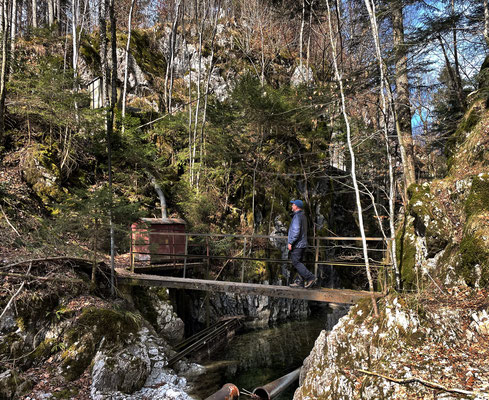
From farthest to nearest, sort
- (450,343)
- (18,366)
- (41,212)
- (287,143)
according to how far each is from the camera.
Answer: (287,143) < (41,212) < (18,366) < (450,343)

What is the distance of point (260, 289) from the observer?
6.97m

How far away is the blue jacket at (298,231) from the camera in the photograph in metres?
6.32

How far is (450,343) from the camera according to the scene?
4199mm

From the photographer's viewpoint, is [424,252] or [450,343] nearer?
[450,343]

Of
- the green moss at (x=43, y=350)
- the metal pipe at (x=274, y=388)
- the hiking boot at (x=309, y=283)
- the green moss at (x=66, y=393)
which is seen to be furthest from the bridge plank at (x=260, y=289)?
the green moss at (x=66, y=393)

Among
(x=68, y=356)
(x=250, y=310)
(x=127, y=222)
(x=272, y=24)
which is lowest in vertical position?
(x=250, y=310)

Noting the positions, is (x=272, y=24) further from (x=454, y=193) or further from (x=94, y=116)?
(x=454, y=193)

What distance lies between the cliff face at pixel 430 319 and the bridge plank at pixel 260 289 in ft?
1.79

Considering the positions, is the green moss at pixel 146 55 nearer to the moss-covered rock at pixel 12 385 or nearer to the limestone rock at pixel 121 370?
the limestone rock at pixel 121 370

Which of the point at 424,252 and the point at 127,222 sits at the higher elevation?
the point at 127,222

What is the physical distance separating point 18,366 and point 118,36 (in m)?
19.4

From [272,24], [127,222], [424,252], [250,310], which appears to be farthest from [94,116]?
[272,24]

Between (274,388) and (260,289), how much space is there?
229cm

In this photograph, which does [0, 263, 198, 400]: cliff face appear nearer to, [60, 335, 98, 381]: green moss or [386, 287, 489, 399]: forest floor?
[60, 335, 98, 381]: green moss
